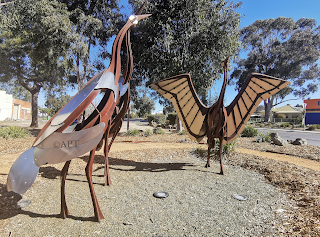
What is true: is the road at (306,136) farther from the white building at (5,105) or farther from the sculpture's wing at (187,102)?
the white building at (5,105)

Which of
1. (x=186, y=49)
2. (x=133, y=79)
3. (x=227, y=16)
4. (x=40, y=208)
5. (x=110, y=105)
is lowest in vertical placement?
(x=40, y=208)

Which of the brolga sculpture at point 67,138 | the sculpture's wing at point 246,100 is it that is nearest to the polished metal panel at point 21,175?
the brolga sculpture at point 67,138

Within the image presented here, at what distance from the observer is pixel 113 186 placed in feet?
12.8

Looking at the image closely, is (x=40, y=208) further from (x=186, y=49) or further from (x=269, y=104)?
(x=269, y=104)

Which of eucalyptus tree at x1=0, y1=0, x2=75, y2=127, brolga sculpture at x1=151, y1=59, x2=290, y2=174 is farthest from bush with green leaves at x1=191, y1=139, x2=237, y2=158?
eucalyptus tree at x1=0, y1=0, x2=75, y2=127

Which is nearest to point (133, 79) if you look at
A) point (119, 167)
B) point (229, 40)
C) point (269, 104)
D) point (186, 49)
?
point (186, 49)

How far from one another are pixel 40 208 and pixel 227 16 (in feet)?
39.6

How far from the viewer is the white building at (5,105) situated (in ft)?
95.7

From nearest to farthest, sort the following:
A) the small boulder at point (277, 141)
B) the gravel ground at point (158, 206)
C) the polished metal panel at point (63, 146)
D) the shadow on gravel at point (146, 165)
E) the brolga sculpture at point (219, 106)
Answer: the polished metal panel at point (63, 146), the gravel ground at point (158, 206), the brolga sculpture at point (219, 106), the shadow on gravel at point (146, 165), the small boulder at point (277, 141)

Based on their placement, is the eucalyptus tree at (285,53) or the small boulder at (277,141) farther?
the eucalyptus tree at (285,53)

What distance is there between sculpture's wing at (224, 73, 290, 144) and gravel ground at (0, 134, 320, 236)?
4.37 ft

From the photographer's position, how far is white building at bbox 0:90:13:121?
29.2 metres

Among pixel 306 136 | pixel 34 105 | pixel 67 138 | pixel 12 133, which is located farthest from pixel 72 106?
pixel 306 136

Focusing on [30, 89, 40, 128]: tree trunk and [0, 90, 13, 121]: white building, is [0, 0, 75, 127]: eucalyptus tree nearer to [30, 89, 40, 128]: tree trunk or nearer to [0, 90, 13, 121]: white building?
[30, 89, 40, 128]: tree trunk
